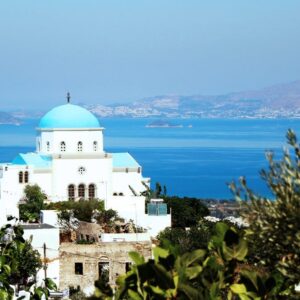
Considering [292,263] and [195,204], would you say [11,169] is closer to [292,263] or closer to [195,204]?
[195,204]

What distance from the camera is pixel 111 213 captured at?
105 feet

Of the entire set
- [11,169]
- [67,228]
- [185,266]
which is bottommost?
[185,266]

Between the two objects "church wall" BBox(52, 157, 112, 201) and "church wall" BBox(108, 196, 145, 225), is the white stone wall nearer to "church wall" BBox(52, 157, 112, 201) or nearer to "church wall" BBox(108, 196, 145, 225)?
"church wall" BBox(108, 196, 145, 225)

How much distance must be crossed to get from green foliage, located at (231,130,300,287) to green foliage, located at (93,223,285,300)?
0.15m

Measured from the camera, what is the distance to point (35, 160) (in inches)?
1433

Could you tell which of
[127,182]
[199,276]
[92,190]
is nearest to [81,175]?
[92,190]

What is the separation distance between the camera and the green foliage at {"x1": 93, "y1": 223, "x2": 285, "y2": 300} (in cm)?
777

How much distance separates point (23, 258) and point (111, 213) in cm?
1089

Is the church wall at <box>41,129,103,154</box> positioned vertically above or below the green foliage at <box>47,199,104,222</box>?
above

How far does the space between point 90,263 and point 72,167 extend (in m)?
12.4

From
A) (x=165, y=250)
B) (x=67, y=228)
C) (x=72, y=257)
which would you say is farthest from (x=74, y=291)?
(x=165, y=250)

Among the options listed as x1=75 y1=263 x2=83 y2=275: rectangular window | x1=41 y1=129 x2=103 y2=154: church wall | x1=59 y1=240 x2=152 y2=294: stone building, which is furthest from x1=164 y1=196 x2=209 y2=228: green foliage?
x1=75 y1=263 x2=83 y2=275: rectangular window

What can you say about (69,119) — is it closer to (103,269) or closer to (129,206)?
(129,206)

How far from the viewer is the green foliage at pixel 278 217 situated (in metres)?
7.96
